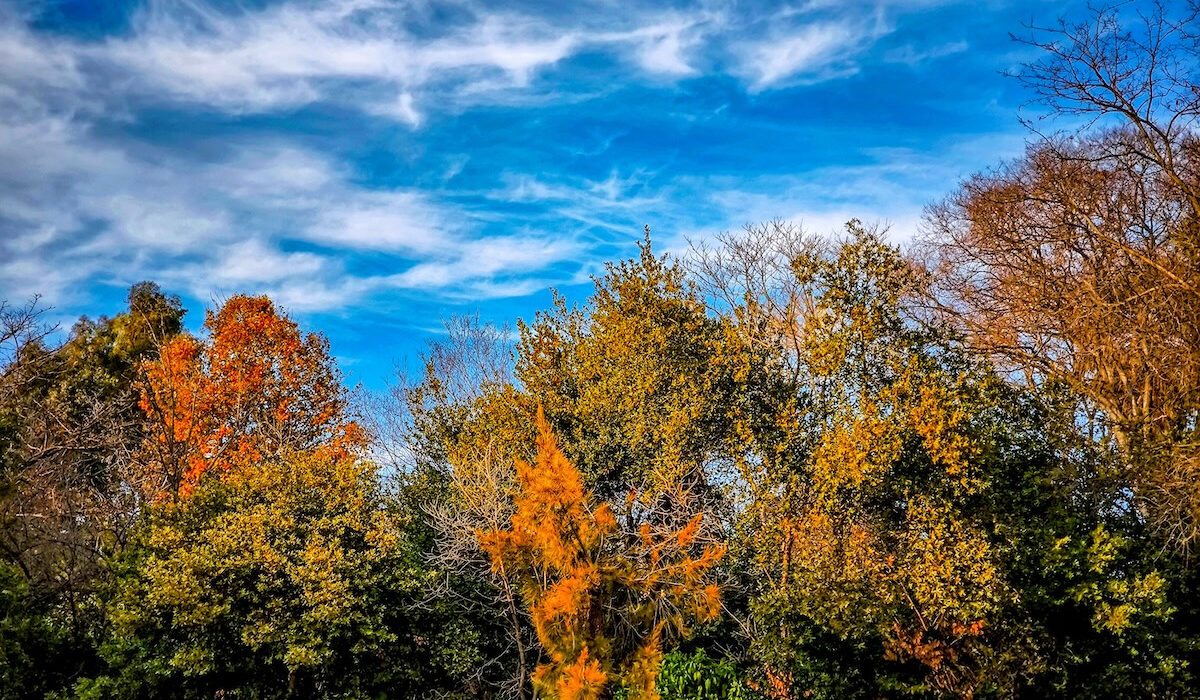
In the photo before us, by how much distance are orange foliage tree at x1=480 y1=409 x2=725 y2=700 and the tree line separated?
0.06 meters

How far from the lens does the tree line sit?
39.9 ft

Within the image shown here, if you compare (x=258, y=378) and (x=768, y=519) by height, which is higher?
(x=258, y=378)

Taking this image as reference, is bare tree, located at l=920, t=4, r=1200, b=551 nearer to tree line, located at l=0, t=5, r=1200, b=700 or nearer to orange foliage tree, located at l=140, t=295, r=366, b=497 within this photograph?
tree line, located at l=0, t=5, r=1200, b=700

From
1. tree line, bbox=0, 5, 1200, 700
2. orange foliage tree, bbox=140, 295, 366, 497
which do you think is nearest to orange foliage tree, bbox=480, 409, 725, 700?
tree line, bbox=0, 5, 1200, 700

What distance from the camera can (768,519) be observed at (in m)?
13.6

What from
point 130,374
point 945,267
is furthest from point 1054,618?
point 130,374

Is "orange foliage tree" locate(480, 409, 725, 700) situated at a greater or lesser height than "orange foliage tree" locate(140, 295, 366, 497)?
lesser

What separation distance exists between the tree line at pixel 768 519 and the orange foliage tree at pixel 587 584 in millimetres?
58

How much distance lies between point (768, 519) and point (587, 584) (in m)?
3.07

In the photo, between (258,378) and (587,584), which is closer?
(587,584)

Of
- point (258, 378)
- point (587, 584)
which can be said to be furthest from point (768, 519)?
point (258, 378)

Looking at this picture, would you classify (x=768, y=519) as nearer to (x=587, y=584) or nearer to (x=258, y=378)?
(x=587, y=584)

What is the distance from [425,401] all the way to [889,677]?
10863 millimetres

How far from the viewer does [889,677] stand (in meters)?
12.9
